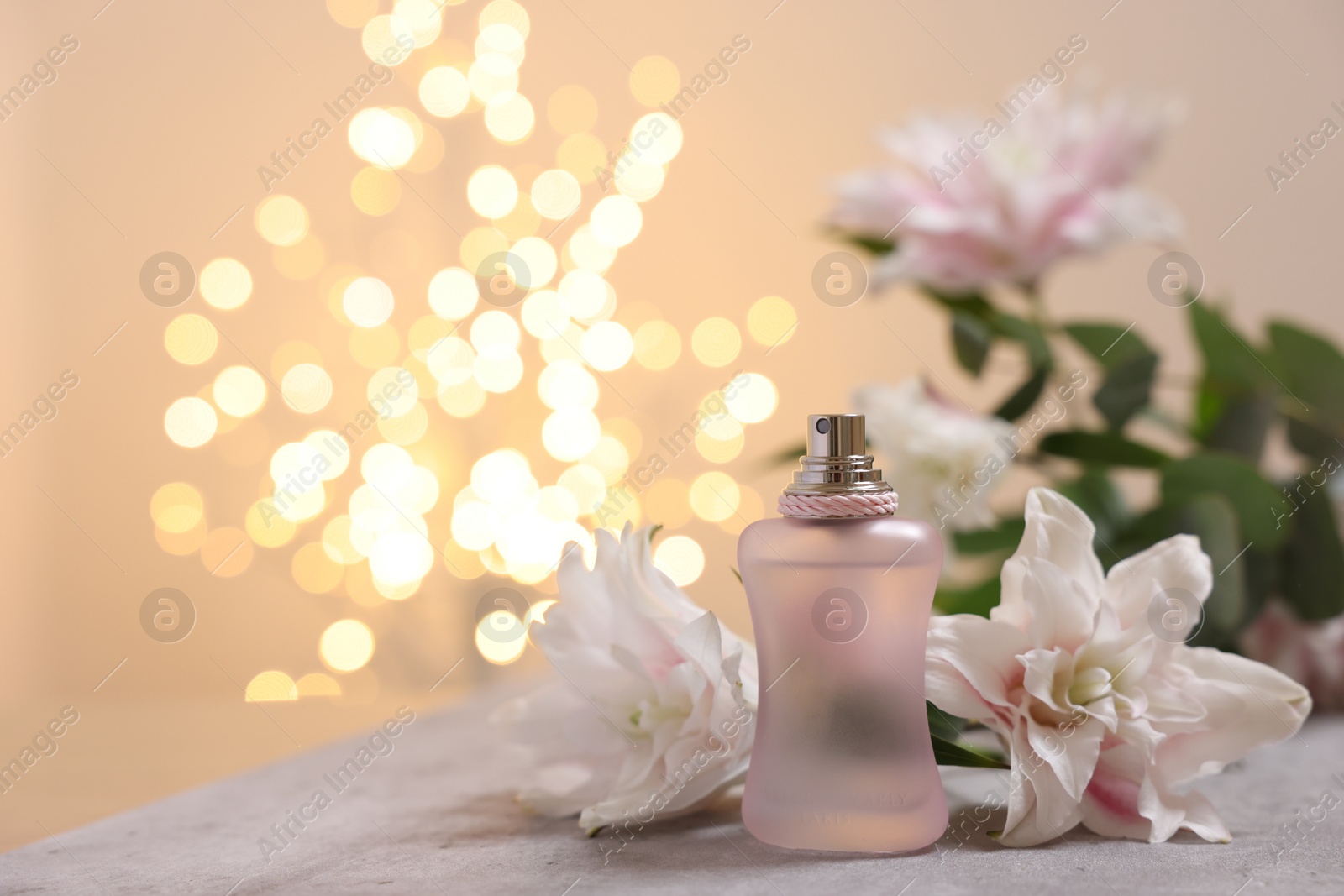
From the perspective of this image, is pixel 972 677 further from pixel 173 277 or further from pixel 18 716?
pixel 173 277

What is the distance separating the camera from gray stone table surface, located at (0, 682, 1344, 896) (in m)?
0.49

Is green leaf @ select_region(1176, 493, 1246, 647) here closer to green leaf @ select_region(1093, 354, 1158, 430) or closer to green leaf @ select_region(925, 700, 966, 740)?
green leaf @ select_region(1093, 354, 1158, 430)

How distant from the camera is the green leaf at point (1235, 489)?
30.5 inches

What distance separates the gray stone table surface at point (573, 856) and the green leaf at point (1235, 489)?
173mm

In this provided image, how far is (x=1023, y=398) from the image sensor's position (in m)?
0.77

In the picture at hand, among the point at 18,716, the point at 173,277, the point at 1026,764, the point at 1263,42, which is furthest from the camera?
the point at 173,277

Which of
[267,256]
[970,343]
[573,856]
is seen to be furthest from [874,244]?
[267,256]

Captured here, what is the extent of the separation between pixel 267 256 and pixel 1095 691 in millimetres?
1602

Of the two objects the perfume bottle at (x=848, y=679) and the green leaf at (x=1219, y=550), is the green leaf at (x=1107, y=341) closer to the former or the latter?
→ the green leaf at (x=1219, y=550)

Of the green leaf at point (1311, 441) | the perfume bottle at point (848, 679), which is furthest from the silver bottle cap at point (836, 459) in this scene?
the green leaf at point (1311, 441)

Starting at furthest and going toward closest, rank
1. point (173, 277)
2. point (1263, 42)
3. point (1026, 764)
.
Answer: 1. point (173, 277)
2. point (1263, 42)
3. point (1026, 764)

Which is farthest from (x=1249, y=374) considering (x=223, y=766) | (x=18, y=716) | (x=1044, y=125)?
(x=18, y=716)

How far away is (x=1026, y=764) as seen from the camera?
1.72ft

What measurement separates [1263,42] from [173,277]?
168 cm
